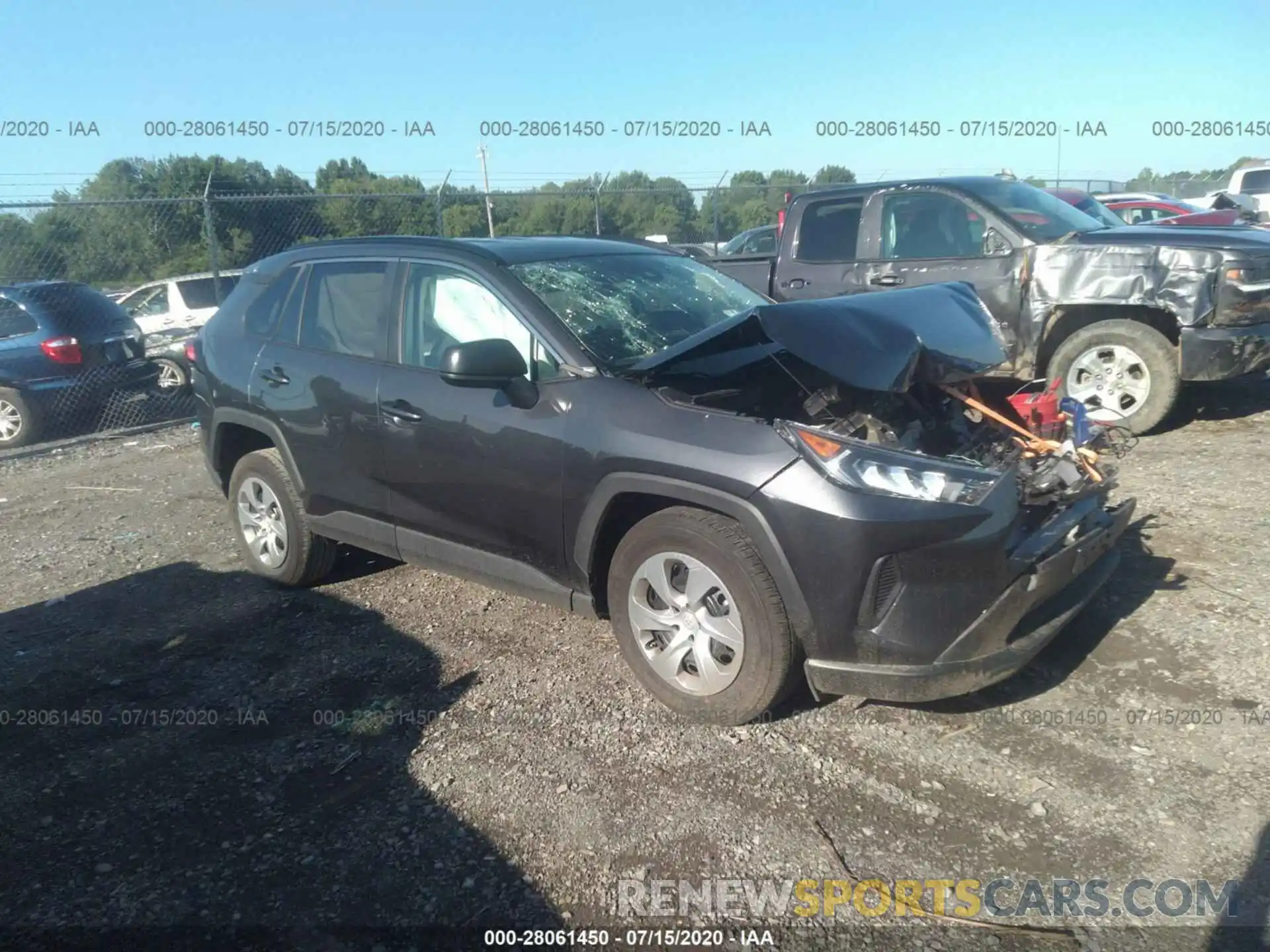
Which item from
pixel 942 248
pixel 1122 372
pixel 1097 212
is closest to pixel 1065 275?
pixel 1122 372

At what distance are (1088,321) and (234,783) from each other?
6344 mm

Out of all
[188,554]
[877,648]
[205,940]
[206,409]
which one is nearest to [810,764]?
[877,648]

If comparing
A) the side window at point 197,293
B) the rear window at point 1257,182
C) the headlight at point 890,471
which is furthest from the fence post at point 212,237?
the rear window at point 1257,182

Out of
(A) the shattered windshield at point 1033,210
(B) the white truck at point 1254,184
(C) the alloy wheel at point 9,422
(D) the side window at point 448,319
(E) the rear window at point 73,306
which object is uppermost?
(B) the white truck at point 1254,184

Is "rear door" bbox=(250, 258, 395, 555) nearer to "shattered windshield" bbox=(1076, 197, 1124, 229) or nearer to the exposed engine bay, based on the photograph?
the exposed engine bay

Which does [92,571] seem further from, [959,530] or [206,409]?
[959,530]

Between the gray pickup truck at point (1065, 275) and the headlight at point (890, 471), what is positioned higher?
the gray pickup truck at point (1065, 275)

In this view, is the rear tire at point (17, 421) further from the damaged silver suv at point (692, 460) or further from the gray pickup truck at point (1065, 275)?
the gray pickup truck at point (1065, 275)

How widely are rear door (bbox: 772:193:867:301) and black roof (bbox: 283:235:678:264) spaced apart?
10.1 feet

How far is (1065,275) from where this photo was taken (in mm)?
6812

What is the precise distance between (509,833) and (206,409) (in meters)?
3.51

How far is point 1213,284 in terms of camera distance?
250 inches

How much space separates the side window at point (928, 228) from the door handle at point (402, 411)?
15.7 feet

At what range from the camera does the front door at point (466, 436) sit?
381 cm
